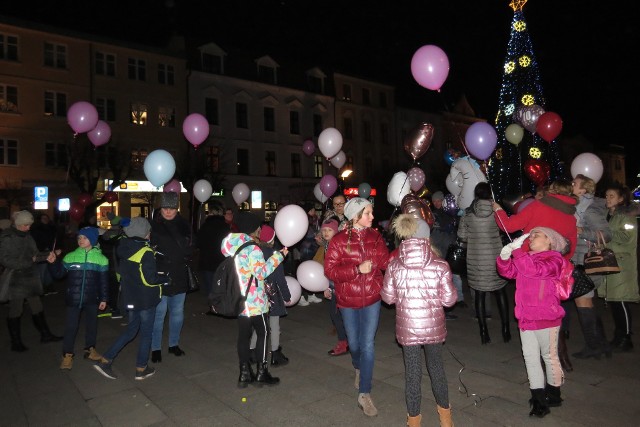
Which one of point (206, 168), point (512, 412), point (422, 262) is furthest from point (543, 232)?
point (206, 168)

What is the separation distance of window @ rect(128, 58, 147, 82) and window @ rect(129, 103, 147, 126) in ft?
5.78

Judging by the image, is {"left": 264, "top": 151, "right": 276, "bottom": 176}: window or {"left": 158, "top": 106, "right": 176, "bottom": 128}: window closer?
{"left": 158, "top": 106, "right": 176, "bottom": 128}: window

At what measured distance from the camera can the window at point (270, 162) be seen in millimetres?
36688

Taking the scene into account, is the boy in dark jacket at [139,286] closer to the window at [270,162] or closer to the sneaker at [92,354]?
the sneaker at [92,354]

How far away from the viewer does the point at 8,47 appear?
26344mm

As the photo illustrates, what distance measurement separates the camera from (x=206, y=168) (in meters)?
28.6

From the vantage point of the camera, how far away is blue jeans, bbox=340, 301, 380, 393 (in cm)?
422

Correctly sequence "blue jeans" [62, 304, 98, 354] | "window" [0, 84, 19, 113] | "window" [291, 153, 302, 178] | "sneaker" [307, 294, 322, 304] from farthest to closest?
"window" [291, 153, 302, 178] < "window" [0, 84, 19, 113] < "sneaker" [307, 294, 322, 304] < "blue jeans" [62, 304, 98, 354]

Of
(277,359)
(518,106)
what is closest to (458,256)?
(277,359)

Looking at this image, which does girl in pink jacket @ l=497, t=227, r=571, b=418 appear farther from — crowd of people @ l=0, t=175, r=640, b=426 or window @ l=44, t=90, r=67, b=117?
window @ l=44, t=90, r=67, b=117

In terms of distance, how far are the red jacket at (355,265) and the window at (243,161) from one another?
31175 millimetres

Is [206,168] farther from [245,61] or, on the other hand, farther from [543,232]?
[543,232]

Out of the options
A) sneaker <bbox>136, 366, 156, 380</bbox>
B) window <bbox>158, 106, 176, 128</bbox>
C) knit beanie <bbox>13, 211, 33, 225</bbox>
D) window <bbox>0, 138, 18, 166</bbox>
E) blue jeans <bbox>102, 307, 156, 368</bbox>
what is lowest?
sneaker <bbox>136, 366, 156, 380</bbox>

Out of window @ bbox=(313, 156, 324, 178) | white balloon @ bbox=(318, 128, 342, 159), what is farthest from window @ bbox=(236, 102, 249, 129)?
white balloon @ bbox=(318, 128, 342, 159)
